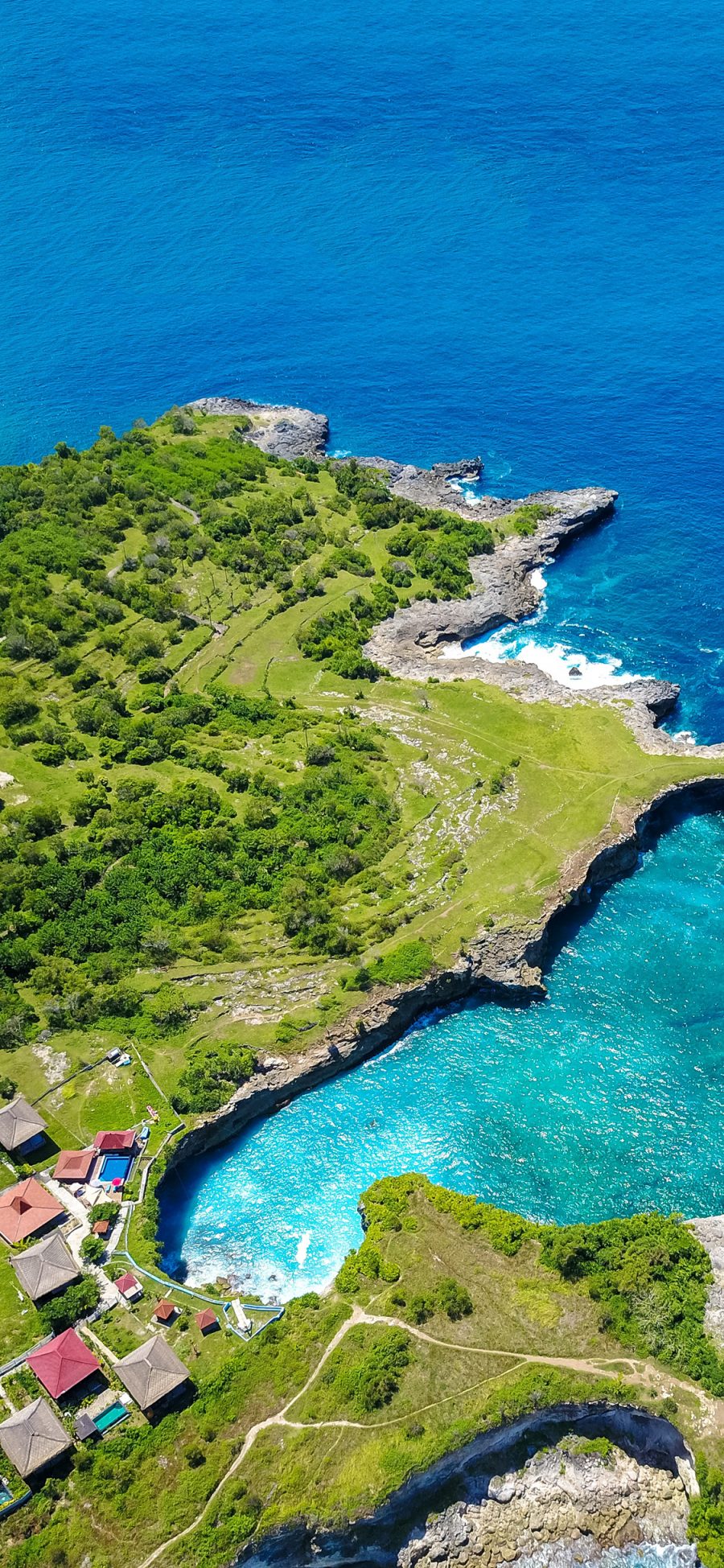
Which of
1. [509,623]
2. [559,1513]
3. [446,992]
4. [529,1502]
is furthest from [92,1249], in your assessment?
[509,623]

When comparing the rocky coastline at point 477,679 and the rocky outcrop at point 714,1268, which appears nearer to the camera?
the rocky outcrop at point 714,1268

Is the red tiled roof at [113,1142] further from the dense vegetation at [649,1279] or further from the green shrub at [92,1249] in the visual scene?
the dense vegetation at [649,1279]

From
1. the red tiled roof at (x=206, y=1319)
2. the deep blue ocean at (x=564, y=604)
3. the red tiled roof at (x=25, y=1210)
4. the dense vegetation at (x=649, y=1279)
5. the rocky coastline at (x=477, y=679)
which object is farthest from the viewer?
the rocky coastline at (x=477, y=679)

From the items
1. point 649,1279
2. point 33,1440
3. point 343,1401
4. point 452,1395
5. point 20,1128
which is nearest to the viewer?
point 33,1440

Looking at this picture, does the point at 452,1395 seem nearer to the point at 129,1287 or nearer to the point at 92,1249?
the point at 129,1287

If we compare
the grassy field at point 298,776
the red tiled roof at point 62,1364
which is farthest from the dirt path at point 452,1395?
the grassy field at point 298,776
